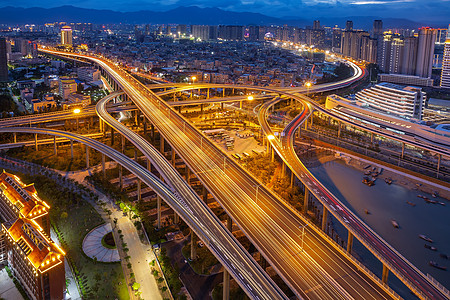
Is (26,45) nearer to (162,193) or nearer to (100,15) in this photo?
(162,193)

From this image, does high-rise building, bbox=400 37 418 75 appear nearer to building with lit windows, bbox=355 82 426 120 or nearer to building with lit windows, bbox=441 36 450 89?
building with lit windows, bbox=441 36 450 89

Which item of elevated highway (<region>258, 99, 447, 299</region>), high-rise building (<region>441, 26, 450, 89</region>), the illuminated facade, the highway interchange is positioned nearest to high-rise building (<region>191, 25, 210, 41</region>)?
high-rise building (<region>441, 26, 450, 89</region>)

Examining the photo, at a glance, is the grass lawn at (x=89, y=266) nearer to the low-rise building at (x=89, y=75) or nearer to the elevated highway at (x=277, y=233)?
the elevated highway at (x=277, y=233)

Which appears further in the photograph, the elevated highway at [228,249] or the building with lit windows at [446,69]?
the building with lit windows at [446,69]

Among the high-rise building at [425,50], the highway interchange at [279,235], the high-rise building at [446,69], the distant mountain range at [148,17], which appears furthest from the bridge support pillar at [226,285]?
the distant mountain range at [148,17]

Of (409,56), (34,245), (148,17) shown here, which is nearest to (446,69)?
Result: (409,56)

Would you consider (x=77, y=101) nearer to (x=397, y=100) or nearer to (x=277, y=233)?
(x=277, y=233)

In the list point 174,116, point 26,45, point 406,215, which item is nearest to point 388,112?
point 406,215

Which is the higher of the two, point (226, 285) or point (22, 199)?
point (22, 199)
